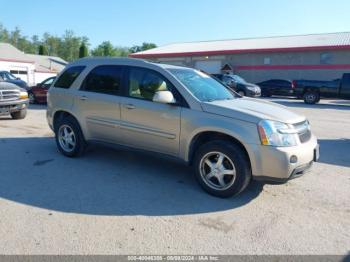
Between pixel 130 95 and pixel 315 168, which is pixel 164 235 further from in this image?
pixel 315 168

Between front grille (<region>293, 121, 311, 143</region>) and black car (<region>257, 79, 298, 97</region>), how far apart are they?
830 inches

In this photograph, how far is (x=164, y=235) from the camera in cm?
355

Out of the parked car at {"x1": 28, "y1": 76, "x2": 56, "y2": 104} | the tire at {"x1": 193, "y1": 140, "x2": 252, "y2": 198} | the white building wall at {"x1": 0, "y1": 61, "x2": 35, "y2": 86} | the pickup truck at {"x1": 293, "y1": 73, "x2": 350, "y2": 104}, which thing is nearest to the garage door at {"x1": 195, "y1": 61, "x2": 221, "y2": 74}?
the pickup truck at {"x1": 293, "y1": 73, "x2": 350, "y2": 104}

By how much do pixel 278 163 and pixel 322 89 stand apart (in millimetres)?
17969

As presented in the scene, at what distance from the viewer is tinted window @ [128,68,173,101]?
514cm

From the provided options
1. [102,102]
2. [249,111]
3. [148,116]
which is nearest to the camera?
[249,111]

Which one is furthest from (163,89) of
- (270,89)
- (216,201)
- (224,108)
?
(270,89)

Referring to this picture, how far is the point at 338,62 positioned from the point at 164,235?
31.2 m

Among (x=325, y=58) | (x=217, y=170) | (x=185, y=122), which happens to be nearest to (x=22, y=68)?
(x=325, y=58)

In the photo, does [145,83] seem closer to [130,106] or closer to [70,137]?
[130,106]

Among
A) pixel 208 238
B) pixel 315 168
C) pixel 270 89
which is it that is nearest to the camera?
pixel 208 238

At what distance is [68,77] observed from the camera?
21.1ft

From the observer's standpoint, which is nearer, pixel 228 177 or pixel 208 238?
pixel 208 238

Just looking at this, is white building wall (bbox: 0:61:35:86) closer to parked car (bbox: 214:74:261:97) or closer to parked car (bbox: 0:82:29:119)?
parked car (bbox: 214:74:261:97)
